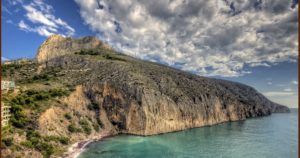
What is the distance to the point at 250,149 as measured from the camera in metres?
61.1

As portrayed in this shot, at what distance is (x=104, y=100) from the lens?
269ft

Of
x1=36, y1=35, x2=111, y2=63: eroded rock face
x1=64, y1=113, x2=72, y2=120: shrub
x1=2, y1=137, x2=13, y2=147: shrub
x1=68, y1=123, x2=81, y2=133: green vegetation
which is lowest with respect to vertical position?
x1=2, y1=137, x2=13, y2=147: shrub

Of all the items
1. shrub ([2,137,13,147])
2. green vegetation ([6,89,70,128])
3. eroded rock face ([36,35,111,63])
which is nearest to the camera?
shrub ([2,137,13,147])

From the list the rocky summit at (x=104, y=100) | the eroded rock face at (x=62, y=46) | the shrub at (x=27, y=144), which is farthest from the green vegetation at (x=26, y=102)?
the eroded rock face at (x=62, y=46)

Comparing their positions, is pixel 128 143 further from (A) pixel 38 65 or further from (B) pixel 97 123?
(A) pixel 38 65

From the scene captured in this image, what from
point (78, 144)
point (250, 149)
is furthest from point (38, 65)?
point (250, 149)

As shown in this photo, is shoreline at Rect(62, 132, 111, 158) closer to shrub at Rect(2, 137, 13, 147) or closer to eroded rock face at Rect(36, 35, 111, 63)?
shrub at Rect(2, 137, 13, 147)

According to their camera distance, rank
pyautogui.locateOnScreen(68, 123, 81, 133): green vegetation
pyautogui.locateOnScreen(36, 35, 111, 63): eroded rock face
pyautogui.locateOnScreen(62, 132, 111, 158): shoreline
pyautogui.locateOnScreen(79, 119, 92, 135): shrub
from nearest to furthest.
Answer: pyautogui.locateOnScreen(62, 132, 111, 158): shoreline < pyautogui.locateOnScreen(68, 123, 81, 133): green vegetation < pyautogui.locateOnScreen(79, 119, 92, 135): shrub < pyautogui.locateOnScreen(36, 35, 111, 63): eroded rock face

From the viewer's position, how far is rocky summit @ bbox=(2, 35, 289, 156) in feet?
209

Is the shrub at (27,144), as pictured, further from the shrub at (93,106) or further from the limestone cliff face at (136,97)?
the shrub at (93,106)

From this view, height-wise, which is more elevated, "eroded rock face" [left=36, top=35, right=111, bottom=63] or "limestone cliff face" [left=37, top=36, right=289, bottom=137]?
"eroded rock face" [left=36, top=35, right=111, bottom=63]

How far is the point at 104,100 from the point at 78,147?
84.6 feet

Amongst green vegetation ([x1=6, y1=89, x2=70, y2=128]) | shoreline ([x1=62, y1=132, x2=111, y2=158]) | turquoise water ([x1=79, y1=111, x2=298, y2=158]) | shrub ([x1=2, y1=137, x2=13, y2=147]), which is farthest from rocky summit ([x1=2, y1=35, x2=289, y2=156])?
turquoise water ([x1=79, y1=111, x2=298, y2=158])

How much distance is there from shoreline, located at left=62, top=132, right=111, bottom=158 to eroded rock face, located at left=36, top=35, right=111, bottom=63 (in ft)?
284
